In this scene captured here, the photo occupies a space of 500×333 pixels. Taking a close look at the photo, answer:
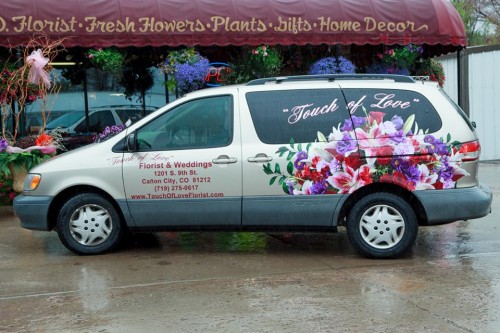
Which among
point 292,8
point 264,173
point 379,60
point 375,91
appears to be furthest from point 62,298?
point 379,60

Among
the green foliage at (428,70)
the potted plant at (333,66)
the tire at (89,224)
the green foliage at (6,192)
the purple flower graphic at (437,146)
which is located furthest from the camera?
the green foliage at (428,70)

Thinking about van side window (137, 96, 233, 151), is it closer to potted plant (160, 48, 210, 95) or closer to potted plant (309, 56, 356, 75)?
potted plant (160, 48, 210, 95)

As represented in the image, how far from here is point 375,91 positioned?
294 inches

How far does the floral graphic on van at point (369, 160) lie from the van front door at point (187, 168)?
50 cm

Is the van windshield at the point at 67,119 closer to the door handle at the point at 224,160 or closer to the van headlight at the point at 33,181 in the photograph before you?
the van headlight at the point at 33,181

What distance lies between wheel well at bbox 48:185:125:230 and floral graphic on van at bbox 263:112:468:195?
5.66ft

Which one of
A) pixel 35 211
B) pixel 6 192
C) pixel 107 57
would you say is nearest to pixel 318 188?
pixel 35 211

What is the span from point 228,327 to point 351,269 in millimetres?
2095

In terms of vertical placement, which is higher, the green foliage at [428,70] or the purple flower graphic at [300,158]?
the green foliage at [428,70]

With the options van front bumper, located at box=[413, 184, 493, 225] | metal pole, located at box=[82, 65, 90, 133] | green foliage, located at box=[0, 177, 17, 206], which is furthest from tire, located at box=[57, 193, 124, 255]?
metal pole, located at box=[82, 65, 90, 133]

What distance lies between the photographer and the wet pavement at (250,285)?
5.46m

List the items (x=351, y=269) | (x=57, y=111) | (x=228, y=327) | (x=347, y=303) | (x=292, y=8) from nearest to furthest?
(x=228, y=327) < (x=347, y=303) < (x=351, y=269) < (x=292, y=8) < (x=57, y=111)

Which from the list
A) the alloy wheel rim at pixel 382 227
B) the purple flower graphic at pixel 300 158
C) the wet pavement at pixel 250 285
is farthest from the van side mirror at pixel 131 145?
the alloy wheel rim at pixel 382 227

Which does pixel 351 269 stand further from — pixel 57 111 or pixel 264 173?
pixel 57 111
